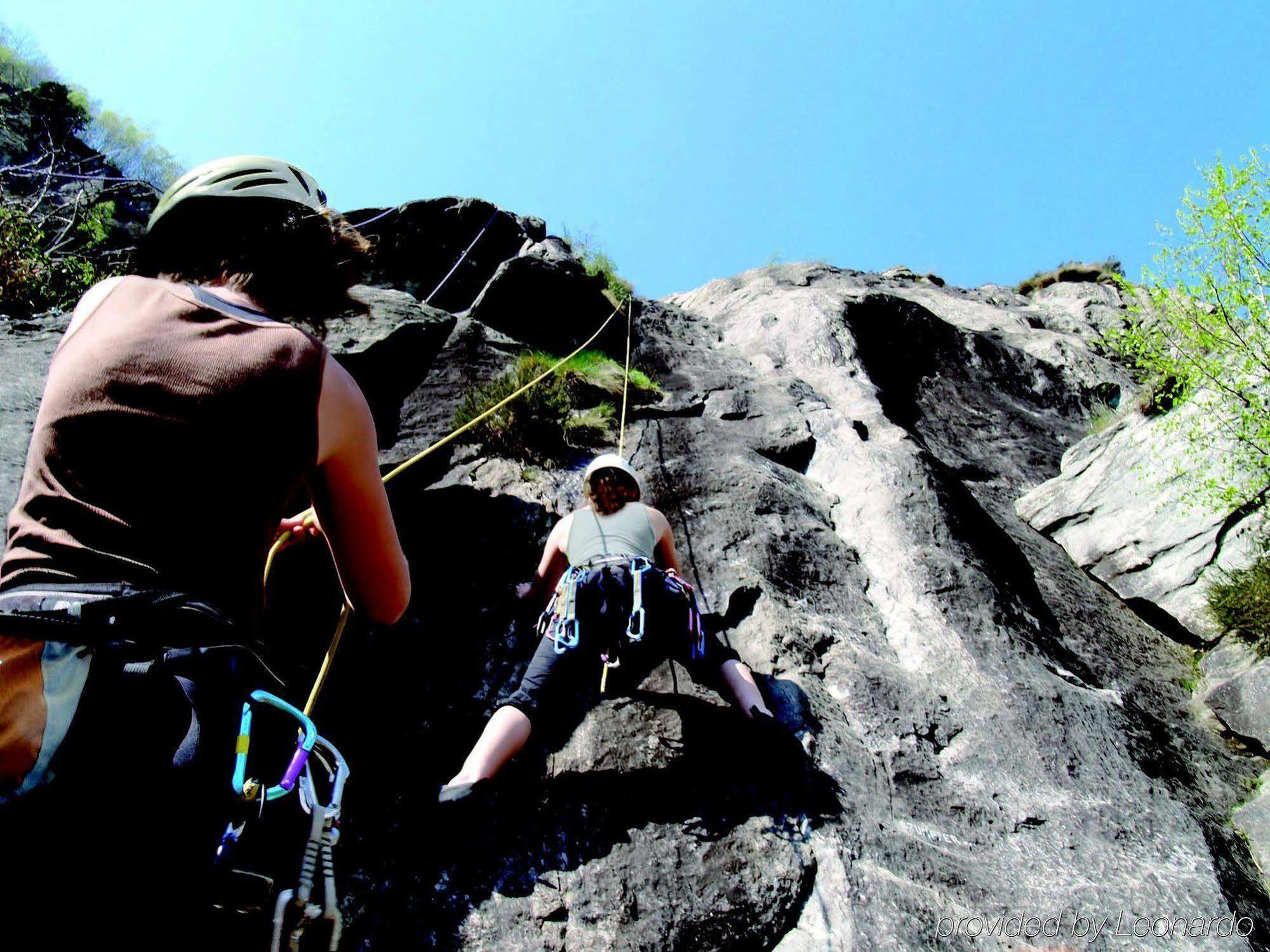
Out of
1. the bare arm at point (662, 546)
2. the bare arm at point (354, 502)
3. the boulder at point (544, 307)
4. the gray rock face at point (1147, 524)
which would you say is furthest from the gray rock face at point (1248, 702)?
the boulder at point (544, 307)

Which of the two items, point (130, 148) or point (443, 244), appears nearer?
point (443, 244)

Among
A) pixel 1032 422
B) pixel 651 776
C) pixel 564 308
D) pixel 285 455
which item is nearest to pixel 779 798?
pixel 651 776

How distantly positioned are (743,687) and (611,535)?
1.20 metres

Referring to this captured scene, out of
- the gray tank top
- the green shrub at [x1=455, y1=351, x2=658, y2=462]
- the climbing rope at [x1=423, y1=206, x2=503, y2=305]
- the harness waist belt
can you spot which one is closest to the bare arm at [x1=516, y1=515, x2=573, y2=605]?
the gray tank top

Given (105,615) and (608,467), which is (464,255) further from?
(105,615)

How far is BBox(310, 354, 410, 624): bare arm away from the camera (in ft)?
4.80

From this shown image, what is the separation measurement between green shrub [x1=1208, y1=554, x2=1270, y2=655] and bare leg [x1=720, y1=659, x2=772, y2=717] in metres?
4.06

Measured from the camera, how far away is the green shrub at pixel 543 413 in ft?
22.8

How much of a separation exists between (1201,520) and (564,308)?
7385mm

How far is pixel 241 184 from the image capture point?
1.71 meters

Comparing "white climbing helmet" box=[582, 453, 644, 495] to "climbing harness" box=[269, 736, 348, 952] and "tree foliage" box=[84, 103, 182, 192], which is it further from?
"tree foliage" box=[84, 103, 182, 192]

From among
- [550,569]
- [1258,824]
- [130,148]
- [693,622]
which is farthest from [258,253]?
[130,148]

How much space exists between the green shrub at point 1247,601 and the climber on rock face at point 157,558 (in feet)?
21.6

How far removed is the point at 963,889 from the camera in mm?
3770
